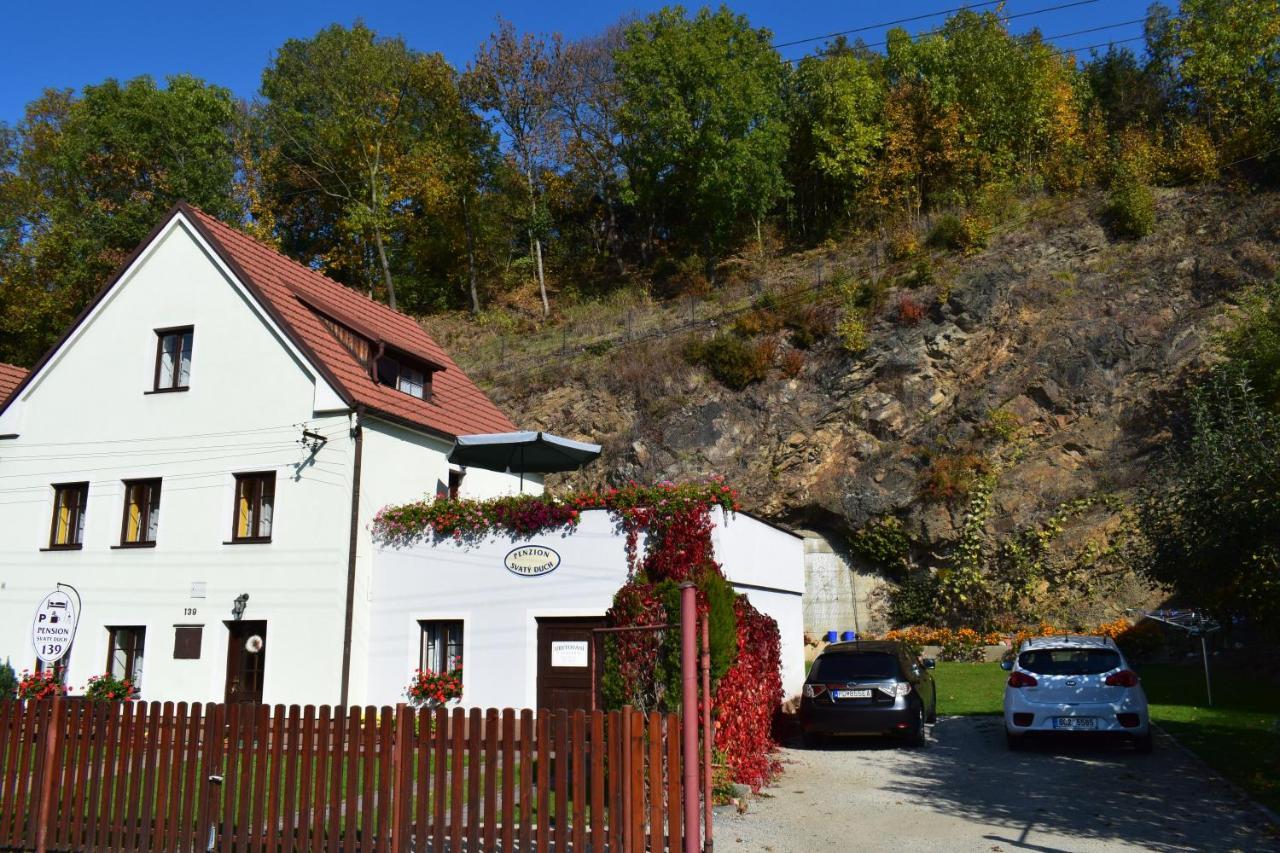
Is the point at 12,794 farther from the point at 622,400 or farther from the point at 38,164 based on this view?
the point at 38,164

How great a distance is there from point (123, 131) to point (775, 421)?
27212 millimetres

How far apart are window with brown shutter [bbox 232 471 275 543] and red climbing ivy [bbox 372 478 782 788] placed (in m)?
2.25

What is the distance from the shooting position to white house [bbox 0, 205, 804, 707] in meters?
15.0

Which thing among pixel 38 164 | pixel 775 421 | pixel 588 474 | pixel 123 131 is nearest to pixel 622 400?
pixel 588 474

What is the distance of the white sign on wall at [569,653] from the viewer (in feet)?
46.4

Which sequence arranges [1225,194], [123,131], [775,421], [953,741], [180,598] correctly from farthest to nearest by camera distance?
1. [123,131]
2. [1225,194]
3. [775,421]
4. [180,598]
5. [953,741]

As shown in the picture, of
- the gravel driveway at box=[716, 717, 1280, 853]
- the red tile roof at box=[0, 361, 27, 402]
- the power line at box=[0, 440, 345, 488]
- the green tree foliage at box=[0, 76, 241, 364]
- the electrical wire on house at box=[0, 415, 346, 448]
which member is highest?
the green tree foliage at box=[0, 76, 241, 364]

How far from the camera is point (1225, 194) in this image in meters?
32.8

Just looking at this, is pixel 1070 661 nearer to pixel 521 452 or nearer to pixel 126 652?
pixel 521 452

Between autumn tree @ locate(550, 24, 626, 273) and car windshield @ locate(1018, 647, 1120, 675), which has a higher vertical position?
autumn tree @ locate(550, 24, 626, 273)

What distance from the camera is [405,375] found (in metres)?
19.9

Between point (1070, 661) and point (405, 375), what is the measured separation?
540 inches

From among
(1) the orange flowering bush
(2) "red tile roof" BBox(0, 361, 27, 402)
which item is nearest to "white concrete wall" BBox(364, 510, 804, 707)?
(1) the orange flowering bush

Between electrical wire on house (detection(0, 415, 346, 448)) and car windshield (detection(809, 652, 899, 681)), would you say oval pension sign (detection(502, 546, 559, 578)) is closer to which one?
electrical wire on house (detection(0, 415, 346, 448))
